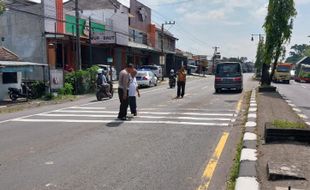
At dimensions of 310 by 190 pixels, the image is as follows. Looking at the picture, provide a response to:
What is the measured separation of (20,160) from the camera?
7.89m

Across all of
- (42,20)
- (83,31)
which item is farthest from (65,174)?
A: (83,31)

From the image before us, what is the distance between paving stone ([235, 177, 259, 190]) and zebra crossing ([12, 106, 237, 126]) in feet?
20.9

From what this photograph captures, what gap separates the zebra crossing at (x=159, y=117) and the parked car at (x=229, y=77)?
39.4 feet

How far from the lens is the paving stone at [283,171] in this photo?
19.5ft

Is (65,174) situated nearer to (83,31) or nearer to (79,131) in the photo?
(79,131)

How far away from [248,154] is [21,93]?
748 inches

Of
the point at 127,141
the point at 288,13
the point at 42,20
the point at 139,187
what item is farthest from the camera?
the point at 42,20

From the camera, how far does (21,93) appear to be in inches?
954

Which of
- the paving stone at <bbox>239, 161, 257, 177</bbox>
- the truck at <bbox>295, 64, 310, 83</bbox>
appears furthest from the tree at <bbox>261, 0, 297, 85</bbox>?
the truck at <bbox>295, 64, 310, 83</bbox>

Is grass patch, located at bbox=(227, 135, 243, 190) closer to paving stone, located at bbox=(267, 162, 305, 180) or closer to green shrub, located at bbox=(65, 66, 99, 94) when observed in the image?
paving stone, located at bbox=(267, 162, 305, 180)

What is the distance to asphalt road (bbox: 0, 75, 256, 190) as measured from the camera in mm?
6418

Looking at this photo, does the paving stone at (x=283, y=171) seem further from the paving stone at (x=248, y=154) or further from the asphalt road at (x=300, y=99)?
the asphalt road at (x=300, y=99)

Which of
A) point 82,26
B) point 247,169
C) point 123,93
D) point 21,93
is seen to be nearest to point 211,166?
point 247,169

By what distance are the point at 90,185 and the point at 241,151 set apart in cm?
319
